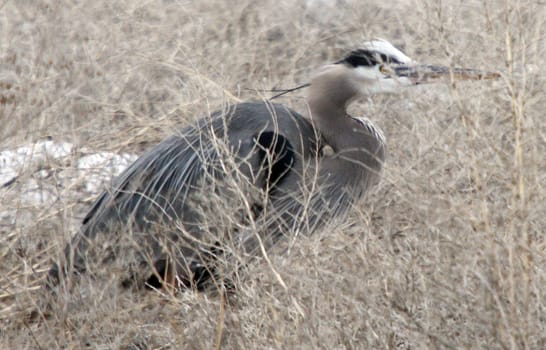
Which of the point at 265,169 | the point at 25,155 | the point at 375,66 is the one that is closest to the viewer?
the point at 265,169

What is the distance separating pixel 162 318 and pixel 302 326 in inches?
41.2

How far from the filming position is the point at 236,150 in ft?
12.4

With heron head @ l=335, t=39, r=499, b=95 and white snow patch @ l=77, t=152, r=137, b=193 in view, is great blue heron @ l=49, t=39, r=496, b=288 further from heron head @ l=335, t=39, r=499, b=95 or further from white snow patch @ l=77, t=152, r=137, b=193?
white snow patch @ l=77, t=152, r=137, b=193

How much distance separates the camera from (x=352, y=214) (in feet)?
13.2

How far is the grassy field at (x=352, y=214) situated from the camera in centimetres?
239

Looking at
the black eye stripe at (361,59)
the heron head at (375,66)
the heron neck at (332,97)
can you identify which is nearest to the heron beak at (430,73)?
the heron head at (375,66)

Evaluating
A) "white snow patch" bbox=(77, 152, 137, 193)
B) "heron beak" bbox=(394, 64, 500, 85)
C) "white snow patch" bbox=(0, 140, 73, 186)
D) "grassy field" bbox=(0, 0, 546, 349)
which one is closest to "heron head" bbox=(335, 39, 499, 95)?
"heron beak" bbox=(394, 64, 500, 85)

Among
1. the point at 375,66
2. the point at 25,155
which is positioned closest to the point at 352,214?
the point at 375,66

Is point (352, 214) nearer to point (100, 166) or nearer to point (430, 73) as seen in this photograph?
point (430, 73)

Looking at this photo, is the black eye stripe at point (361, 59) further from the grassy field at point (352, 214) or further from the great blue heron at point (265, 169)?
the grassy field at point (352, 214)

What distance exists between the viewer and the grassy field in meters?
2.39

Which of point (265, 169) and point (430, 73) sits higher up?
point (430, 73)

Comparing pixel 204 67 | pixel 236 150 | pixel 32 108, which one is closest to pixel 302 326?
pixel 236 150

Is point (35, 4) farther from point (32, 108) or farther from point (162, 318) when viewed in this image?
point (162, 318)
